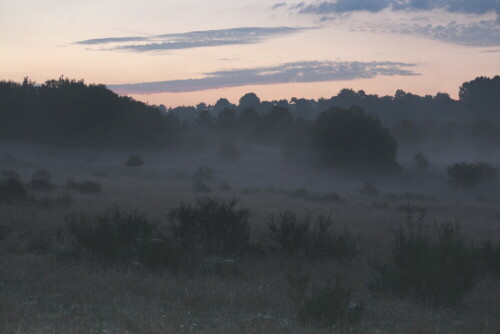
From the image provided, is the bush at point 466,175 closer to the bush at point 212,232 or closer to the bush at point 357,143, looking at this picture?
the bush at point 357,143

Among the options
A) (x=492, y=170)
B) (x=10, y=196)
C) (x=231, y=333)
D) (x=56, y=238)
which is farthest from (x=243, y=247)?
(x=492, y=170)

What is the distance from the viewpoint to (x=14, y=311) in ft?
22.8

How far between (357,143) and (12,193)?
42.8 metres

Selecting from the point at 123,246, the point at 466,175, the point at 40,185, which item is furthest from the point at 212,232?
the point at 466,175

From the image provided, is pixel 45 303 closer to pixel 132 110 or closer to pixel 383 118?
pixel 132 110

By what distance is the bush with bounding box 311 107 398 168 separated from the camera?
2357 inches

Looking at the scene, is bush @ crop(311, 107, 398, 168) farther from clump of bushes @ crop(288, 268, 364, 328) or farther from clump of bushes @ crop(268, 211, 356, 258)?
clump of bushes @ crop(288, 268, 364, 328)

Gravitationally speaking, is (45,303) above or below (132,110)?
below

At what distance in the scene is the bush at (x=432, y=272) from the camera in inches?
370

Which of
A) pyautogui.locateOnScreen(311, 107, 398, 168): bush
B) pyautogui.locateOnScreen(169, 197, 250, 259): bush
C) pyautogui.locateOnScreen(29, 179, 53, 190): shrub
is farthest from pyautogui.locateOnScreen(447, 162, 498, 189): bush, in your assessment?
pyautogui.locateOnScreen(169, 197, 250, 259): bush

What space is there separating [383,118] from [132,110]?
8190cm

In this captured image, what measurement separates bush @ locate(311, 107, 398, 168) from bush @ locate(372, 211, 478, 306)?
1985 inches

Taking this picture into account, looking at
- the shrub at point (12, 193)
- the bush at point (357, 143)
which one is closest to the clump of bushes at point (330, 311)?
the shrub at point (12, 193)

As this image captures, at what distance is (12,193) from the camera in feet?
74.3
